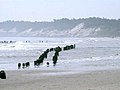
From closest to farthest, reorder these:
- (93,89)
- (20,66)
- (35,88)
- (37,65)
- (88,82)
Answer: (93,89) → (35,88) → (88,82) → (20,66) → (37,65)

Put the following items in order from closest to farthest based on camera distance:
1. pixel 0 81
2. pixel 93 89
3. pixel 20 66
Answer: pixel 93 89 → pixel 0 81 → pixel 20 66

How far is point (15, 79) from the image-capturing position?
23438mm

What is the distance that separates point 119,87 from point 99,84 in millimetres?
2012

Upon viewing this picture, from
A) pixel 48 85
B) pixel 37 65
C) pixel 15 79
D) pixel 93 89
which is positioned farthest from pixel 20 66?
pixel 93 89

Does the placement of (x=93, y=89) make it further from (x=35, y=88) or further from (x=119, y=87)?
(x=35, y=88)

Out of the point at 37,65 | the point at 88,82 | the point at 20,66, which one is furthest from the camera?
the point at 37,65

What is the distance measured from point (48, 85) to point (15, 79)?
463 centimetres

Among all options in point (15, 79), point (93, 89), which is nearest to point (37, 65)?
point (15, 79)

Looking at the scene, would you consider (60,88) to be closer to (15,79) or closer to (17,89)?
(17,89)

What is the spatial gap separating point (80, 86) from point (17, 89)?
10.3 ft

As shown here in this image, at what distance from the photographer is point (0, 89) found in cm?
1881

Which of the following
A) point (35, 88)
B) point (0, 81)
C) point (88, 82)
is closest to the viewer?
point (35, 88)

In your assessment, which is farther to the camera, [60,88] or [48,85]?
[48,85]

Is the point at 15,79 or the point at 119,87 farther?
the point at 15,79
